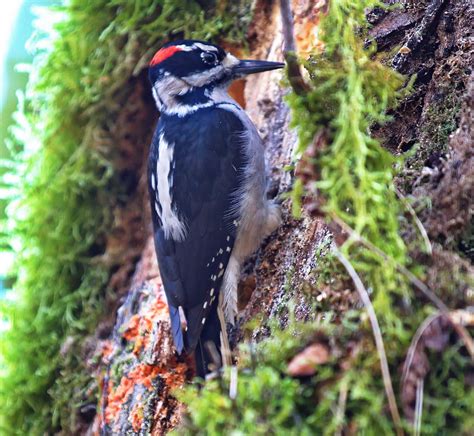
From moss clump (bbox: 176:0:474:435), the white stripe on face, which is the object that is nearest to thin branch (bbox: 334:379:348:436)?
moss clump (bbox: 176:0:474:435)

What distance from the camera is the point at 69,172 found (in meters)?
3.19

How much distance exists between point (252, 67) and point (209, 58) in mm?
229

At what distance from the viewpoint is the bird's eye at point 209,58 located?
9.67 ft

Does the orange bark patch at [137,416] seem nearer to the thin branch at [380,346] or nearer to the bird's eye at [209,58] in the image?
the thin branch at [380,346]

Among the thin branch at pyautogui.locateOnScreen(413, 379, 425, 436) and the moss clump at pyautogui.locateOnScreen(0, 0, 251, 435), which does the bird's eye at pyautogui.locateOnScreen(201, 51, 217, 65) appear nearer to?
the moss clump at pyautogui.locateOnScreen(0, 0, 251, 435)

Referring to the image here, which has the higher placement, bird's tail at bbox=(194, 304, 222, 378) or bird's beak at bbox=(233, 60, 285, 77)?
bird's beak at bbox=(233, 60, 285, 77)

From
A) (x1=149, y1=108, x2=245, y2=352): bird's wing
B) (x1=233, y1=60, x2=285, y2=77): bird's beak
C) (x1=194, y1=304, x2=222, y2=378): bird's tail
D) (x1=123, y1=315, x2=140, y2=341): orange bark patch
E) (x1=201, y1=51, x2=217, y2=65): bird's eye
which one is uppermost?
(x1=201, y1=51, x2=217, y2=65): bird's eye

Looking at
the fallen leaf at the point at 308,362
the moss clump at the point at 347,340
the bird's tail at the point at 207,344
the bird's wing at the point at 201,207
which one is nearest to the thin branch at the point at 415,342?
the moss clump at the point at 347,340

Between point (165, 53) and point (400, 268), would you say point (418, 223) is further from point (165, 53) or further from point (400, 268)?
point (165, 53)

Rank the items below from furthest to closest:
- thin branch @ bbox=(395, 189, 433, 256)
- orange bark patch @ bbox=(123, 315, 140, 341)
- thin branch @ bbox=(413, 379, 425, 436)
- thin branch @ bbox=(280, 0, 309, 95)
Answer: orange bark patch @ bbox=(123, 315, 140, 341) → thin branch @ bbox=(280, 0, 309, 95) → thin branch @ bbox=(395, 189, 433, 256) → thin branch @ bbox=(413, 379, 425, 436)

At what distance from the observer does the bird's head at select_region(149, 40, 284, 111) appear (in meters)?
2.92

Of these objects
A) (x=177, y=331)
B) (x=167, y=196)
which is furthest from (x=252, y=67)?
(x=177, y=331)

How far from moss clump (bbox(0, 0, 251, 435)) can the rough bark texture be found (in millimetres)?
243

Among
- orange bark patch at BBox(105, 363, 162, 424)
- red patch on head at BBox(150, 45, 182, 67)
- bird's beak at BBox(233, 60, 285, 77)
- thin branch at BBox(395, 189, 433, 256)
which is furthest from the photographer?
red patch on head at BBox(150, 45, 182, 67)
